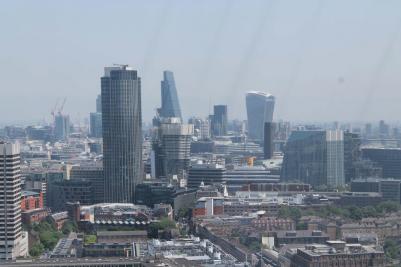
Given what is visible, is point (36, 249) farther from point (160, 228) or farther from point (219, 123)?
point (219, 123)

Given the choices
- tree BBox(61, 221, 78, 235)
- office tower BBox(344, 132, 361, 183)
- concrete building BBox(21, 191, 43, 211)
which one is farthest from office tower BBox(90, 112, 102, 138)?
tree BBox(61, 221, 78, 235)

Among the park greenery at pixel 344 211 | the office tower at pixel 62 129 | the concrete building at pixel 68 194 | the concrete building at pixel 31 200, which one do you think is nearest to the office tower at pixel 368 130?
the park greenery at pixel 344 211

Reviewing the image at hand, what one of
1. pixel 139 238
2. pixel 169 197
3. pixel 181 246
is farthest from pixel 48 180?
pixel 181 246

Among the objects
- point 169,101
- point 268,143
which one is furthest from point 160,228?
point 169,101

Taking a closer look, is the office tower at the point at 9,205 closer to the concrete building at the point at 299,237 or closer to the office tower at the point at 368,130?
the concrete building at the point at 299,237

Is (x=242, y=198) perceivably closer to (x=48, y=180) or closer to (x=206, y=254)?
(x=48, y=180)
